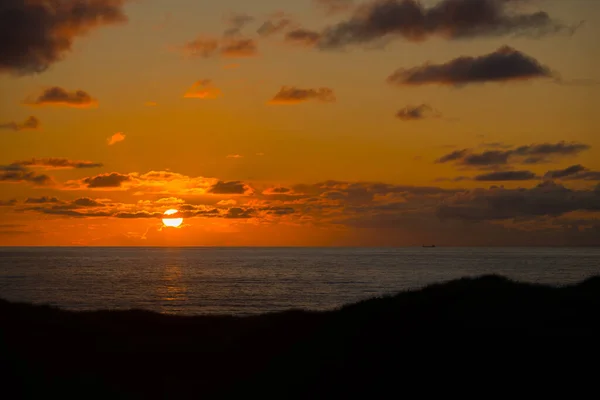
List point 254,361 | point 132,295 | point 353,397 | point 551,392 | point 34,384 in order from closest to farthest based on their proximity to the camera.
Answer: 1. point 551,392
2. point 353,397
3. point 34,384
4. point 254,361
5. point 132,295

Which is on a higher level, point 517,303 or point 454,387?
point 517,303

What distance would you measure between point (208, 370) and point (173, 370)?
62.3 inches

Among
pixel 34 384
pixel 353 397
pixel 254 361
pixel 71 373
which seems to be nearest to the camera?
pixel 353 397

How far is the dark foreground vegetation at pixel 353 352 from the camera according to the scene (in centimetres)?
2139

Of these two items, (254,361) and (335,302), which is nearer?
(254,361)

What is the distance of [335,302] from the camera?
74.6 metres

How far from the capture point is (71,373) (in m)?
25.2

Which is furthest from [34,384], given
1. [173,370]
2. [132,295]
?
[132,295]

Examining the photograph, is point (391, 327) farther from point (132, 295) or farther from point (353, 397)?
point (132, 295)

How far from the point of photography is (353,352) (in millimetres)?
24500

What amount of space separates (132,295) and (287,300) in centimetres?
2367

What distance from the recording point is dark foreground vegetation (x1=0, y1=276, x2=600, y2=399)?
21391mm

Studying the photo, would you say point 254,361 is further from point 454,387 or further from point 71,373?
point 454,387

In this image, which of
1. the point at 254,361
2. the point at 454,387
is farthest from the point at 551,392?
the point at 254,361
